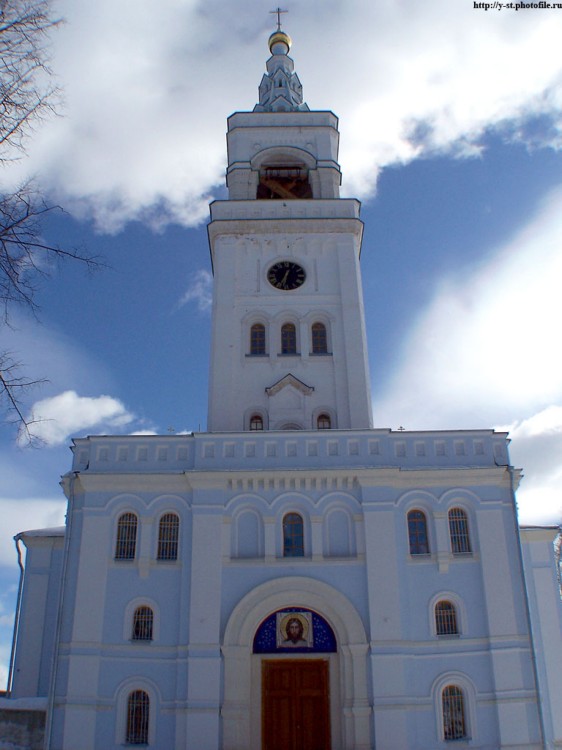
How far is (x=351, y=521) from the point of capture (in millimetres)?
22000

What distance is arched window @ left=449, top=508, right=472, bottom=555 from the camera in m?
21.9

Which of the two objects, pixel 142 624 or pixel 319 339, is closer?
pixel 142 624

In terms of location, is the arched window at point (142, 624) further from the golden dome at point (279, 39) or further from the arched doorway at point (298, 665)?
the golden dome at point (279, 39)

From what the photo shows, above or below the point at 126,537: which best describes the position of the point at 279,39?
above

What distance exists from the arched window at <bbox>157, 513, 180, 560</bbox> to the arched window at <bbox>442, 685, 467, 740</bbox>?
859 centimetres

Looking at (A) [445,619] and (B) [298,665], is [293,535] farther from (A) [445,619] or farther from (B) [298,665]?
(A) [445,619]

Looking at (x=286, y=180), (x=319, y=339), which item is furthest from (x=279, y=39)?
(x=319, y=339)

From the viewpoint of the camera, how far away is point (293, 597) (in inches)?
833

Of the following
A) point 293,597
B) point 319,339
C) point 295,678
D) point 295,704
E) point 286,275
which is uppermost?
point 286,275

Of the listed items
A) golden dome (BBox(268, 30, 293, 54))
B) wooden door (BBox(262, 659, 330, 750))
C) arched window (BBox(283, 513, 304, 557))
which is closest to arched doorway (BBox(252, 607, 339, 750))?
wooden door (BBox(262, 659, 330, 750))

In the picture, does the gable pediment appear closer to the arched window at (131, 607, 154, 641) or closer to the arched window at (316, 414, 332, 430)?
the arched window at (316, 414, 332, 430)

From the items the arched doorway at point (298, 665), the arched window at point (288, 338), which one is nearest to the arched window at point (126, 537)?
the arched doorway at point (298, 665)

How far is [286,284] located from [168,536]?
1112 cm

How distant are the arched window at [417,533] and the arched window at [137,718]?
8.68m
